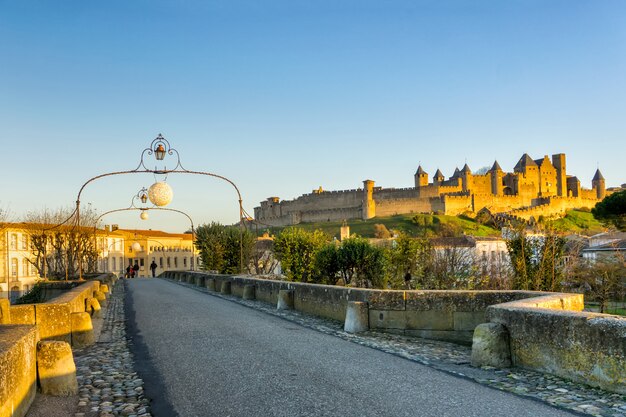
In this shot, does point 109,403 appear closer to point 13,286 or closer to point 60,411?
point 60,411

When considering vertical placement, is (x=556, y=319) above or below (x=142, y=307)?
above

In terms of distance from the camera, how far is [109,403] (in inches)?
217

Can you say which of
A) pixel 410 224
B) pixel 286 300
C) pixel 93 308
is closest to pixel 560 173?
pixel 410 224

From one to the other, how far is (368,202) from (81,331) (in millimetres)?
120470

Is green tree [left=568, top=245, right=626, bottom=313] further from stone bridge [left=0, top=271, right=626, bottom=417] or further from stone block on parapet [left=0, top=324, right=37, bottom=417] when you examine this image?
stone block on parapet [left=0, top=324, right=37, bottom=417]

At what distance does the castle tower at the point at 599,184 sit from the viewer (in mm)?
146500

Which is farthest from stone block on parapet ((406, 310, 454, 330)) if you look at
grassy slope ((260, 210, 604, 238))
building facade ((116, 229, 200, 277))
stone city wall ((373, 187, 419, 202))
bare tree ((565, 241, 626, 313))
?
stone city wall ((373, 187, 419, 202))

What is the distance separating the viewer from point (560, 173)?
13812 centimetres

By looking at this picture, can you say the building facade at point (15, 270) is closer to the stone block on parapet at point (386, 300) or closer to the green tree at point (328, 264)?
the green tree at point (328, 264)

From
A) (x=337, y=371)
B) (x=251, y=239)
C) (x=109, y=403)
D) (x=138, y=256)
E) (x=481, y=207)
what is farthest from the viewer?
(x=481, y=207)

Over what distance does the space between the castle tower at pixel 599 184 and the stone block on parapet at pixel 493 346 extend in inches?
6185

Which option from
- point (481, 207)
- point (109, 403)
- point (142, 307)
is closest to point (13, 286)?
point (142, 307)

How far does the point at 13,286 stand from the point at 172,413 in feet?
227

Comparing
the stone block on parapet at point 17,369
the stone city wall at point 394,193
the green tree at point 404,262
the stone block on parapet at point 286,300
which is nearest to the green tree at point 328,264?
the green tree at point 404,262
